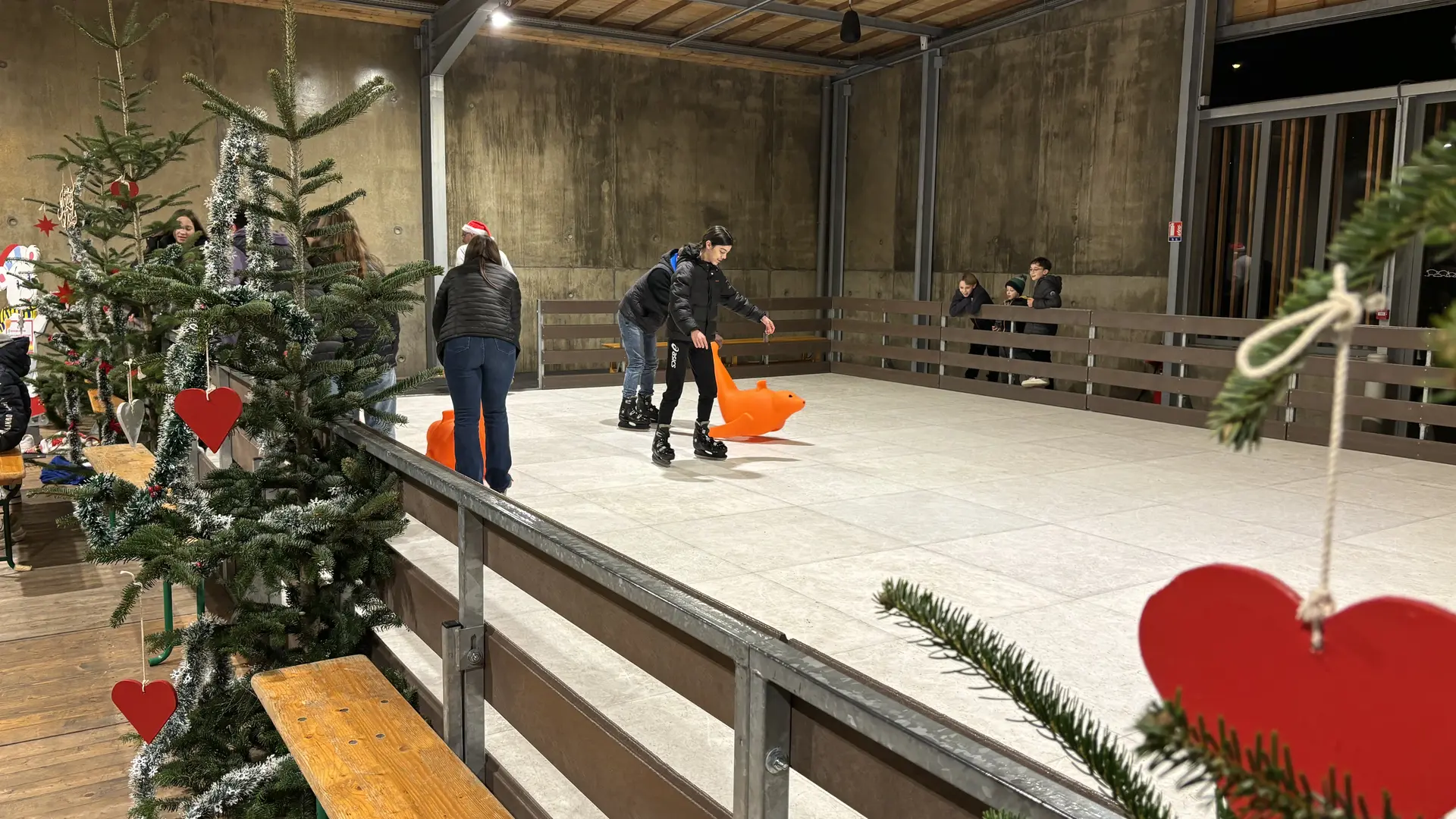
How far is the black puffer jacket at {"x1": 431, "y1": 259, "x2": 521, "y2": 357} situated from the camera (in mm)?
5648

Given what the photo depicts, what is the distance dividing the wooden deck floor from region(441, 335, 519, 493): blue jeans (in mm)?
1630

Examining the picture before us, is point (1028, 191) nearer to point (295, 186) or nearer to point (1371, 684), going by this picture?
point (295, 186)

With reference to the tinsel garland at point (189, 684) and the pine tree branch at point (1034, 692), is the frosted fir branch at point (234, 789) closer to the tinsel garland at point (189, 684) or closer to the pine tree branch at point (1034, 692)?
the tinsel garland at point (189, 684)

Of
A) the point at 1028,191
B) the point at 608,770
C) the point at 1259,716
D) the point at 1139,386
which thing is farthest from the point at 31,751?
the point at 1028,191

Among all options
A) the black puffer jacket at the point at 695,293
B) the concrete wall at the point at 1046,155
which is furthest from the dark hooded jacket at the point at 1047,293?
the black puffer jacket at the point at 695,293

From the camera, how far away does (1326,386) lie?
1041 cm

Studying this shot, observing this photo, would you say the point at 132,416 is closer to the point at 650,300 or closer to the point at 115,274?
the point at 115,274

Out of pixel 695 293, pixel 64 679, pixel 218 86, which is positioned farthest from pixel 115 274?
pixel 218 86

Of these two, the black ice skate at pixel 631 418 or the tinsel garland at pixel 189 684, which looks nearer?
the tinsel garland at pixel 189 684

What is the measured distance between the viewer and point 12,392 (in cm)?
641

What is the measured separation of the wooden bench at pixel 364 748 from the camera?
2.31m

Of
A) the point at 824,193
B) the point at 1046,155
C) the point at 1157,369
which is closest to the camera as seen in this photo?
the point at 1157,369

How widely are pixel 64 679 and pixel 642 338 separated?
19.6 feet

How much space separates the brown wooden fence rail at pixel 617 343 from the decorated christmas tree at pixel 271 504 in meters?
9.34
